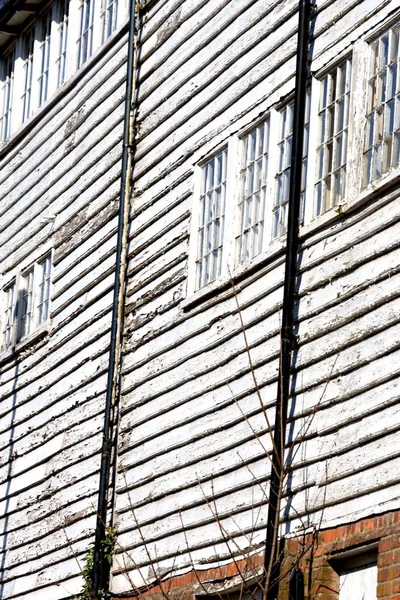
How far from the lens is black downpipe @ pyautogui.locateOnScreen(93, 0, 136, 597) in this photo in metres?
12.8

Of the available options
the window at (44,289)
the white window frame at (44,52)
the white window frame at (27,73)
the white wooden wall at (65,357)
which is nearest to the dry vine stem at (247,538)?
the white wooden wall at (65,357)

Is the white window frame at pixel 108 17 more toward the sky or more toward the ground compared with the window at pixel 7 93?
more toward the ground

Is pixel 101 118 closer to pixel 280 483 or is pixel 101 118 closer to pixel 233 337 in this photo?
pixel 233 337

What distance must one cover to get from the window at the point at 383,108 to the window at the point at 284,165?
841mm

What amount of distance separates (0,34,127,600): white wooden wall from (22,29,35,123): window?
691 mm

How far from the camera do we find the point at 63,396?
48.6ft

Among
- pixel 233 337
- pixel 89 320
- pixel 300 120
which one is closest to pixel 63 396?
pixel 89 320

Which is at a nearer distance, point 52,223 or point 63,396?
point 63,396

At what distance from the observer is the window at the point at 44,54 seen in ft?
56.4

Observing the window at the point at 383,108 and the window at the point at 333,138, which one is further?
the window at the point at 333,138

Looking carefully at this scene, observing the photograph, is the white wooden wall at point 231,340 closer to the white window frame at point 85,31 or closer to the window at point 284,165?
the window at point 284,165

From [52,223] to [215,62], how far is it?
→ 12.8ft

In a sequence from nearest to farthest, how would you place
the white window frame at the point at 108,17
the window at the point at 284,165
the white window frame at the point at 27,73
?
the window at the point at 284,165 → the white window frame at the point at 108,17 → the white window frame at the point at 27,73

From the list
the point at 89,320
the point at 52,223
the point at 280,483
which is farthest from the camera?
the point at 52,223
